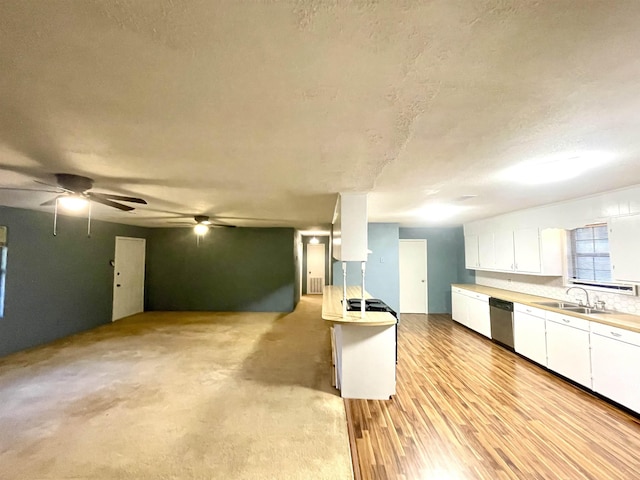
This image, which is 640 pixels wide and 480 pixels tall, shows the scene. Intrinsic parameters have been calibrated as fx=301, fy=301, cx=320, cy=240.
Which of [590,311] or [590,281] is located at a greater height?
[590,281]

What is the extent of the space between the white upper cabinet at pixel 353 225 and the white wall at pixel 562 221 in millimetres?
2806

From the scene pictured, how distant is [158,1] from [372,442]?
9.63 ft

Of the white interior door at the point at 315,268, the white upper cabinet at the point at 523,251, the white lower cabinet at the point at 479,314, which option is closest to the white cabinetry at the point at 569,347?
the white upper cabinet at the point at 523,251

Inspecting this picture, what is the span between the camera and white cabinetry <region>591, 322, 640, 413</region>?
2748 millimetres

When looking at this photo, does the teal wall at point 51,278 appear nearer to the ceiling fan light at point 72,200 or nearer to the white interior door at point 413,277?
the ceiling fan light at point 72,200

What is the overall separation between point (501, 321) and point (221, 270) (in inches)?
241

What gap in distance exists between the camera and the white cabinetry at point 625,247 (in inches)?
123

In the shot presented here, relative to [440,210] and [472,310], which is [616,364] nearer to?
[440,210]

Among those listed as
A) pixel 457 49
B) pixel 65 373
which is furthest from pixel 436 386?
pixel 65 373

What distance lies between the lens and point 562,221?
414 centimetres

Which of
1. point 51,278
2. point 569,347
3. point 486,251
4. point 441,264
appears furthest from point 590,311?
point 51,278

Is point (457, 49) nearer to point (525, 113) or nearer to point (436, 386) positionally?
point (525, 113)

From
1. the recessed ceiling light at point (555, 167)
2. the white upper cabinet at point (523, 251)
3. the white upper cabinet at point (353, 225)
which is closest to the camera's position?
the recessed ceiling light at point (555, 167)

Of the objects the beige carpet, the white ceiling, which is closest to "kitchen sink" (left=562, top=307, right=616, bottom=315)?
the white ceiling
